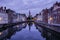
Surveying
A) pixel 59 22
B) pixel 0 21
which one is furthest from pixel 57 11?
pixel 0 21

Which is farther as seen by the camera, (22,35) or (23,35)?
(23,35)

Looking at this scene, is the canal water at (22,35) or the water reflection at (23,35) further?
the canal water at (22,35)

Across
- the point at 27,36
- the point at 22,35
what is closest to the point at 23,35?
the point at 22,35

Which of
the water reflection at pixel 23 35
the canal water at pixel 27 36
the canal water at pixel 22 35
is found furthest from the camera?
the canal water at pixel 27 36

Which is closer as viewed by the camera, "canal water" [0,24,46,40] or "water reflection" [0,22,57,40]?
"water reflection" [0,22,57,40]

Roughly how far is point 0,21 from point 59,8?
1092 inches

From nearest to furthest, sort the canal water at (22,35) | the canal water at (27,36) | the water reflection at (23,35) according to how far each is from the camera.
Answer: the water reflection at (23,35), the canal water at (22,35), the canal water at (27,36)

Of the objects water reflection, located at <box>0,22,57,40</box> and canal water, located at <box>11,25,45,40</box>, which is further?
canal water, located at <box>11,25,45,40</box>

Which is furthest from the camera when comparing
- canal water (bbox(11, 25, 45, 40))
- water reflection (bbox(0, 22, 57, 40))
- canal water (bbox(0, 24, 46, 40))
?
canal water (bbox(11, 25, 45, 40))

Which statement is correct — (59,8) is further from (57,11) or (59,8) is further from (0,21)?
(0,21)

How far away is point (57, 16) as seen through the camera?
61656 mm

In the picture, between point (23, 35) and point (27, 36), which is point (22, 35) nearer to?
point (23, 35)

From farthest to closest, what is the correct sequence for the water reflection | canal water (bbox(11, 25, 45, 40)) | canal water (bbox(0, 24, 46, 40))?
canal water (bbox(11, 25, 45, 40)) < canal water (bbox(0, 24, 46, 40)) < the water reflection

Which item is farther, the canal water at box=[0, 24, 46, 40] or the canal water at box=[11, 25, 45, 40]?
the canal water at box=[11, 25, 45, 40]
